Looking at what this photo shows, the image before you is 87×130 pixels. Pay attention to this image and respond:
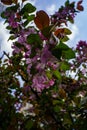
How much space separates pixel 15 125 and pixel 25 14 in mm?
707

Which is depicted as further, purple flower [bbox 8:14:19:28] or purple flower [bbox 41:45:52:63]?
purple flower [bbox 8:14:19:28]

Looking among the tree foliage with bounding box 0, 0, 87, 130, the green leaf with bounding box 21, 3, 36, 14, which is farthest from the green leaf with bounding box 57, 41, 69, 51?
the green leaf with bounding box 21, 3, 36, 14

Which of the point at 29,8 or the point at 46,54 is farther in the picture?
the point at 29,8

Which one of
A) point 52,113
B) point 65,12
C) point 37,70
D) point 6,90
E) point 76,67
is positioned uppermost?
point 76,67

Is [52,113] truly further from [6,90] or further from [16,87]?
[6,90]

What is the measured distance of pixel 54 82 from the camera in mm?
1819

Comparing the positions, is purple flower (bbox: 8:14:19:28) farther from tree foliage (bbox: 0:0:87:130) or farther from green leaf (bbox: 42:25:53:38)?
green leaf (bbox: 42:25:53:38)

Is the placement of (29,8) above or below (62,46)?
above

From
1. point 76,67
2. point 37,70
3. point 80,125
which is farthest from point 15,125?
point 76,67

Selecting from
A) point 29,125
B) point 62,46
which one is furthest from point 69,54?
point 29,125

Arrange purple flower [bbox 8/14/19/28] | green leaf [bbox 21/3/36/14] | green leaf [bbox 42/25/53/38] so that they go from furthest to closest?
purple flower [bbox 8/14/19/28] < green leaf [bbox 21/3/36/14] < green leaf [bbox 42/25/53/38]

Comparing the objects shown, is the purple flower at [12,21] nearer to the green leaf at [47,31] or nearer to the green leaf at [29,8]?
the green leaf at [29,8]

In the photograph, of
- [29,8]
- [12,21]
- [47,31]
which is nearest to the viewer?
[47,31]

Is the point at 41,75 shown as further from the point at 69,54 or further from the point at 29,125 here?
the point at 29,125
